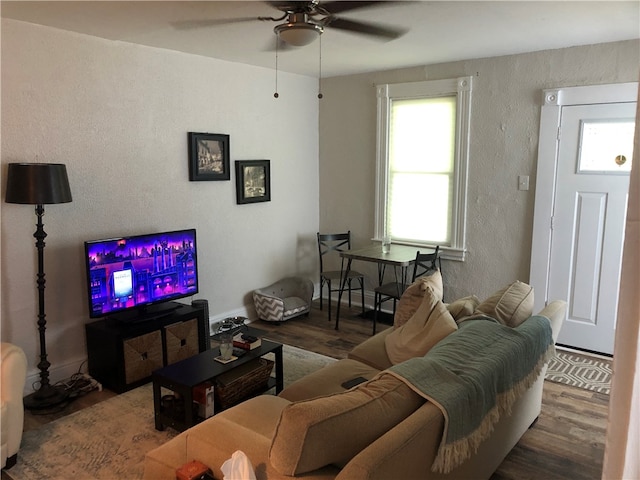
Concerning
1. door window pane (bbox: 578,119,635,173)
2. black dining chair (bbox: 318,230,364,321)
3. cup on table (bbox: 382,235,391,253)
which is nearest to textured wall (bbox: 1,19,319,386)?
black dining chair (bbox: 318,230,364,321)

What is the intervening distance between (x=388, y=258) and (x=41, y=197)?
276cm

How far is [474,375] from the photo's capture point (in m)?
2.00

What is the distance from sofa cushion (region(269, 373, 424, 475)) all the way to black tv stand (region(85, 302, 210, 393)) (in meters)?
2.24

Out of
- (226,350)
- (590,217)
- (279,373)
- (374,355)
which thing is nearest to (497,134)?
(590,217)

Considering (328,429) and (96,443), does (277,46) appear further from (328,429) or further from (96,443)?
(328,429)

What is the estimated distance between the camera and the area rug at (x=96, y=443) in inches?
104

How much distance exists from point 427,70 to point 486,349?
10.8ft

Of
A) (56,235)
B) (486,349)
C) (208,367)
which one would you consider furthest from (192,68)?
(486,349)

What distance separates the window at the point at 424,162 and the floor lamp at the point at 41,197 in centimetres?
305

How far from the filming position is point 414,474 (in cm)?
166

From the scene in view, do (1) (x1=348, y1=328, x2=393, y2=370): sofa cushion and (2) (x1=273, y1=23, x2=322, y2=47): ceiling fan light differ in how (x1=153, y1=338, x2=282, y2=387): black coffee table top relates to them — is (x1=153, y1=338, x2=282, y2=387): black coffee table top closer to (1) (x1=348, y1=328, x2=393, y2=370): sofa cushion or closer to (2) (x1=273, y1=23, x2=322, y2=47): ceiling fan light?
(1) (x1=348, y1=328, x2=393, y2=370): sofa cushion

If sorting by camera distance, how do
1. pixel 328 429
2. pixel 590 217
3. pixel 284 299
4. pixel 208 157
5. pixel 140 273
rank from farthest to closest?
pixel 284 299 → pixel 208 157 → pixel 590 217 → pixel 140 273 → pixel 328 429

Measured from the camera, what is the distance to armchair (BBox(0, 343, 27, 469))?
99.7 inches

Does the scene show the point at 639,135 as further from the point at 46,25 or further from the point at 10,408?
the point at 46,25
